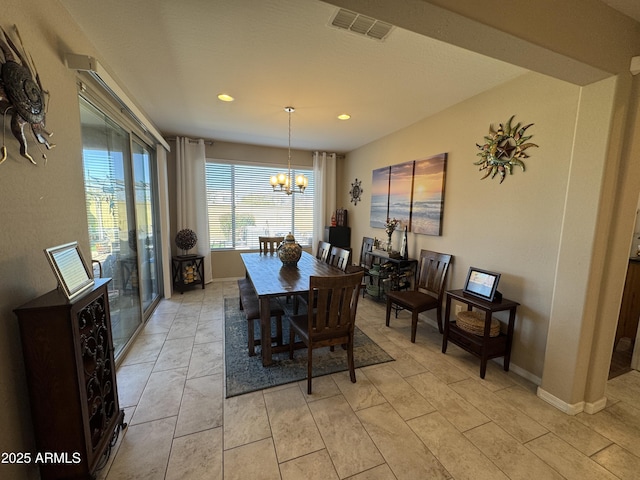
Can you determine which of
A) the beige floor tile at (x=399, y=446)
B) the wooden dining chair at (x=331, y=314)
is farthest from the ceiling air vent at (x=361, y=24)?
the beige floor tile at (x=399, y=446)

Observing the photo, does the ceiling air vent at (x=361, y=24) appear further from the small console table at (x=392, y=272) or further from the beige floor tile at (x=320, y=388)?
the beige floor tile at (x=320, y=388)

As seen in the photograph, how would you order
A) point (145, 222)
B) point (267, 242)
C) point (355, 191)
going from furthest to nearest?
point (355, 191) → point (267, 242) → point (145, 222)

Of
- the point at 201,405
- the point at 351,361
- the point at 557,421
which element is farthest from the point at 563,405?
the point at 201,405

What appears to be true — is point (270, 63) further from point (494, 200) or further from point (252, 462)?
point (252, 462)

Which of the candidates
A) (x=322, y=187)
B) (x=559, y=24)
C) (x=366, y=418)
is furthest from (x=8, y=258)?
(x=322, y=187)

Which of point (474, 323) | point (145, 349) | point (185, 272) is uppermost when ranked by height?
point (474, 323)

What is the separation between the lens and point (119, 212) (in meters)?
2.52

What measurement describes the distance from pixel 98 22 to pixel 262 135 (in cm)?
258

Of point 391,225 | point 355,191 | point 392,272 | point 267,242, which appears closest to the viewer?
Answer: point 392,272

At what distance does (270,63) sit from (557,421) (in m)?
3.39

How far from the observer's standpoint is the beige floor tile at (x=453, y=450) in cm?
140

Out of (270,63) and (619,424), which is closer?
(619,424)

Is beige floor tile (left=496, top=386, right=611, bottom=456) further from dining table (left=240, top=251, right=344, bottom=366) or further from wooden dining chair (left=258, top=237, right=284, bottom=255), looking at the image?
wooden dining chair (left=258, top=237, right=284, bottom=255)

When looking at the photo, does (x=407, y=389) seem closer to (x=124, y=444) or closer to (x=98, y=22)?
(x=124, y=444)
